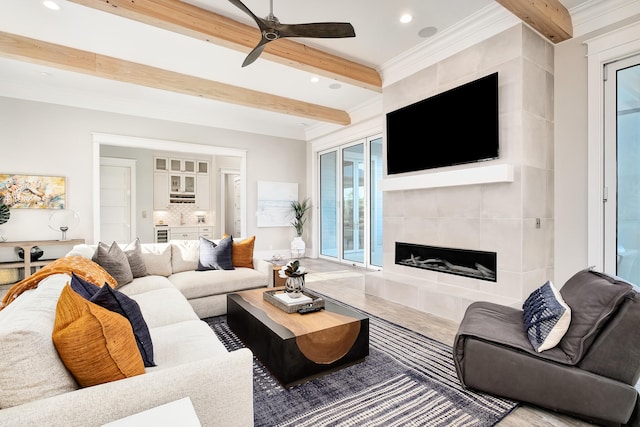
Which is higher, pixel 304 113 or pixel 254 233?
pixel 304 113

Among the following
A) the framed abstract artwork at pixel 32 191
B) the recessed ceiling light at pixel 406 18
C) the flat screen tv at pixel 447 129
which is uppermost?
the recessed ceiling light at pixel 406 18

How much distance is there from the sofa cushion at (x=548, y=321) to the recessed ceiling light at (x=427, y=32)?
9.55 ft

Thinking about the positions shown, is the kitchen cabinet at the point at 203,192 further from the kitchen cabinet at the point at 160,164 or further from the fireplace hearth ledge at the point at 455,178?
the fireplace hearth ledge at the point at 455,178

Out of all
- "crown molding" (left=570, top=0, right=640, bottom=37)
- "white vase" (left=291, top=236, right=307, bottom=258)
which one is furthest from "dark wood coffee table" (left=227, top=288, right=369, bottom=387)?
"white vase" (left=291, top=236, right=307, bottom=258)

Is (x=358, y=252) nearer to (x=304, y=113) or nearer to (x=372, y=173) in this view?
(x=372, y=173)

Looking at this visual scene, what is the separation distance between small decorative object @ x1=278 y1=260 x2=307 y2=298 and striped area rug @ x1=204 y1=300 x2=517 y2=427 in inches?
23.2

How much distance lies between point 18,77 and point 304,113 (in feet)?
14.2

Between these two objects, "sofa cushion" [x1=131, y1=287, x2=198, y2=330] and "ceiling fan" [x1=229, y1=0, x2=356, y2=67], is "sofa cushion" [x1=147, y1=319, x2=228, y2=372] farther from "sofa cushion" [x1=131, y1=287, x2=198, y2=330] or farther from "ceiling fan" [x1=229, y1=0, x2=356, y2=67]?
"ceiling fan" [x1=229, y1=0, x2=356, y2=67]

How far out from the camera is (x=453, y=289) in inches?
137

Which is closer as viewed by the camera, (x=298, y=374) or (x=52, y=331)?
(x=52, y=331)

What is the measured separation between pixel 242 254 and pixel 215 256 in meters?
0.33

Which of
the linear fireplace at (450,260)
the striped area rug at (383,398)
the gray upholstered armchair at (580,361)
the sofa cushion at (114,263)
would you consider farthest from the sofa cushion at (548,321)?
the sofa cushion at (114,263)

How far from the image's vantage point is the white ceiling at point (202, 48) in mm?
3100

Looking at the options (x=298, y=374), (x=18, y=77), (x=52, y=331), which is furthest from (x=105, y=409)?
(x=18, y=77)
